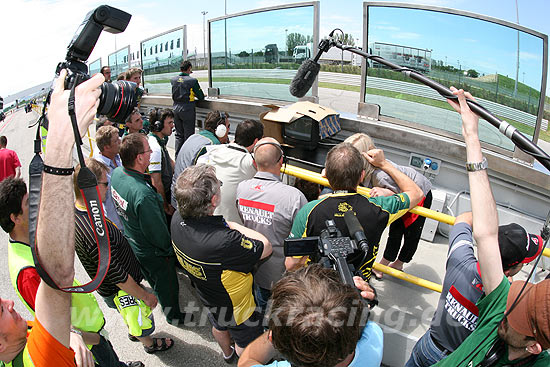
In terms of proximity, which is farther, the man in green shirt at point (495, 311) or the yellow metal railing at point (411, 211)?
the yellow metal railing at point (411, 211)

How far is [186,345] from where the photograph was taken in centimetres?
288

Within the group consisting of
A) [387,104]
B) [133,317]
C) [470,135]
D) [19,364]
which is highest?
[387,104]

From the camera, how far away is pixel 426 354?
6.49 ft

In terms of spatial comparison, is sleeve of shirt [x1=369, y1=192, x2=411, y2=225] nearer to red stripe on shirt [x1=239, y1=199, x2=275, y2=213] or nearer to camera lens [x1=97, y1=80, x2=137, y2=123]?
red stripe on shirt [x1=239, y1=199, x2=275, y2=213]

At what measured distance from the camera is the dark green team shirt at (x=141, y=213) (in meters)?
2.70

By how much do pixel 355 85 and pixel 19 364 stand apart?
454 cm

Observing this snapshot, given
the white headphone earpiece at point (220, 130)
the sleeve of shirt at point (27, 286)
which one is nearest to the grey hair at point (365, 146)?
the white headphone earpiece at point (220, 130)

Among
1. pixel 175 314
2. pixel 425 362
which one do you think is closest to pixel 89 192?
pixel 425 362

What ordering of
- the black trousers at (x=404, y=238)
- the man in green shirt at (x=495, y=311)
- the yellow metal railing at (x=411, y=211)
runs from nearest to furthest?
the man in green shirt at (x=495, y=311) → the yellow metal railing at (x=411, y=211) → the black trousers at (x=404, y=238)

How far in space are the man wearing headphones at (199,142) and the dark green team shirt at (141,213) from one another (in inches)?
25.1

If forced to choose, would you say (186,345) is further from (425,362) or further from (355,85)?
(355,85)

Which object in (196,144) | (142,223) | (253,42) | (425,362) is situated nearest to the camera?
(425,362)

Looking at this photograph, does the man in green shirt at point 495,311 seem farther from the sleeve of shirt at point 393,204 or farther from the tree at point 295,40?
the tree at point 295,40

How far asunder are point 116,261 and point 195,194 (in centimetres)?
81
